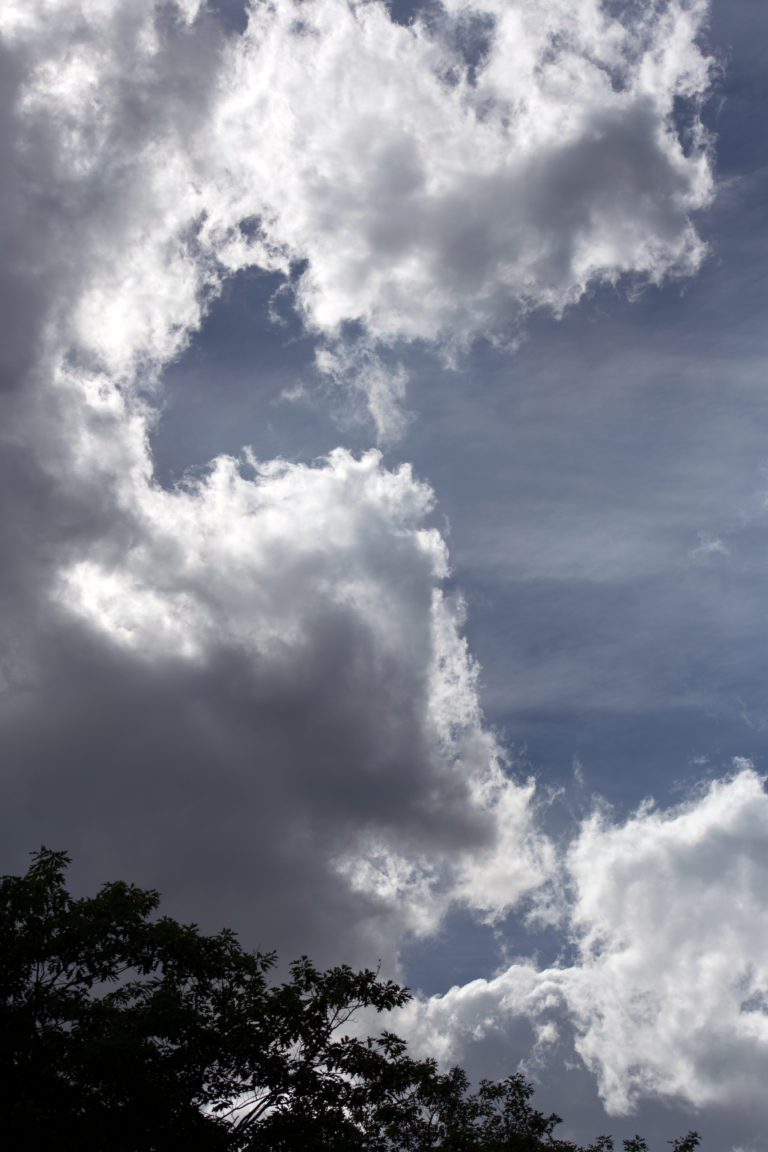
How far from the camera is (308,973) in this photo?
24562 millimetres

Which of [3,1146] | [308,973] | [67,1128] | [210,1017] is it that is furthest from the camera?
[308,973]

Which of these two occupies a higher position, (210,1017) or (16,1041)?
(210,1017)

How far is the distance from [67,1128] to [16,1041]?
261 centimetres

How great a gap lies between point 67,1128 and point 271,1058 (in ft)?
18.1

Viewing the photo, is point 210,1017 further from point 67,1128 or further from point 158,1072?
point 67,1128

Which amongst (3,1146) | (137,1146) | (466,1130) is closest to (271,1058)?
(137,1146)

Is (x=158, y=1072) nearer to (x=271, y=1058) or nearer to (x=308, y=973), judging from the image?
(x=271, y=1058)

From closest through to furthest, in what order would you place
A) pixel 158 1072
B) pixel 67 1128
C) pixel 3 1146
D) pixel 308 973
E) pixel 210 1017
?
pixel 3 1146
pixel 67 1128
pixel 158 1072
pixel 210 1017
pixel 308 973

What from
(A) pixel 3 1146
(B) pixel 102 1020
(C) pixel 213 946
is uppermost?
(C) pixel 213 946

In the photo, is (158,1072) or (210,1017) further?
(210,1017)

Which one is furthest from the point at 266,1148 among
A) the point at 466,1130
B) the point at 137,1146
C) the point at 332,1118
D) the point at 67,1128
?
the point at 466,1130

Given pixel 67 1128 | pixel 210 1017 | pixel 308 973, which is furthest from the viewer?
pixel 308 973

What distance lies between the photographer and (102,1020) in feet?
71.8

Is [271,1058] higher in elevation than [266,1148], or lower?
higher
